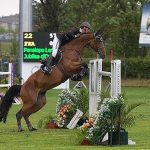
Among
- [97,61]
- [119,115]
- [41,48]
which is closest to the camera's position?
[119,115]

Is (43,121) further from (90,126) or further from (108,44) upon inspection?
(108,44)

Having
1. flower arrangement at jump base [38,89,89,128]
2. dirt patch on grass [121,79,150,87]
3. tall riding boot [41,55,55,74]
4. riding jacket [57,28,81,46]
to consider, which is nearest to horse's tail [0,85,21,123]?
tall riding boot [41,55,55,74]

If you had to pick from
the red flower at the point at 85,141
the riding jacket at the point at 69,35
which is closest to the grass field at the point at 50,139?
the red flower at the point at 85,141

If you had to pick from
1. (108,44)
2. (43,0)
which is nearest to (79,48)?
(108,44)

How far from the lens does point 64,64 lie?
14.0 meters

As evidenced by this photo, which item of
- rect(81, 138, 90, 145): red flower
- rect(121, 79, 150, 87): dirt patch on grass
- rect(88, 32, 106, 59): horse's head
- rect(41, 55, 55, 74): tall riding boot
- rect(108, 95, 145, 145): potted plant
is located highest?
rect(88, 32, 106, 59): horse's head

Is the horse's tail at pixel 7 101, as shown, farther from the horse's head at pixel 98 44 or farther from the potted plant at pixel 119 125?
the potted plant at pixel 119 125

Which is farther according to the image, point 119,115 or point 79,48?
point 79,48

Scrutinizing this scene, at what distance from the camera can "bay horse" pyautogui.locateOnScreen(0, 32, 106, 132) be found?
13883mm

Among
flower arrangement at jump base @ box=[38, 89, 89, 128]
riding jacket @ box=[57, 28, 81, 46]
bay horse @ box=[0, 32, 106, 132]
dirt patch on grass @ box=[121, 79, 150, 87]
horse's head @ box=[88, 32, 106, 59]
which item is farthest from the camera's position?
dirt patch on grass @ box=[121, 79, 150, 87]

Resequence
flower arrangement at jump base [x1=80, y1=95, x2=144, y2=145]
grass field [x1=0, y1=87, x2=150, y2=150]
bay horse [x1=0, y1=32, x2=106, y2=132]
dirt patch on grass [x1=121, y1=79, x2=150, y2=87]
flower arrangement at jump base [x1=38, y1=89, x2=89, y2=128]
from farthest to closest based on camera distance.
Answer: dirt patch on grass [x1=121, y1=79, x2=150, y2=87] → flower arrangement at jump base [x1=38, y1=89, x2=89, y2=128] → bay horse [x1=0, y1=32, x2=106, y2=132] → flower arrangement at jump base [x1=80, y1=95, x2=144, y2=145] → grass field [x1=0, y1=87, x2=150, y2=150]

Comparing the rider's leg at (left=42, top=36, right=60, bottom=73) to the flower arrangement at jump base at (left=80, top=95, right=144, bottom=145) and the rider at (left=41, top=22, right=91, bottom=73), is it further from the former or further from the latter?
the flower arrangement at jump base at (left=80, top=95, right=144, bottom=145)

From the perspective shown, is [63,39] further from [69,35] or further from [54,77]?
[54,77]

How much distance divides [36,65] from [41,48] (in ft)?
4.80
